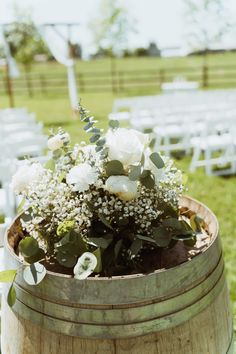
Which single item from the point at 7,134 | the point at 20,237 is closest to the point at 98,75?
the point at 7,134

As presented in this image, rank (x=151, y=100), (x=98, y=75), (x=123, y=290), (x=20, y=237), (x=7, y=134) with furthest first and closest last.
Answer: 1. (x=98, y=75)
2. (x=151, y=100)
3. (x=7, y=134)
4. (x=20, y=237)
5. (x=123, y=290)

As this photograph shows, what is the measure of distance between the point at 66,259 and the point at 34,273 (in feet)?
0.34

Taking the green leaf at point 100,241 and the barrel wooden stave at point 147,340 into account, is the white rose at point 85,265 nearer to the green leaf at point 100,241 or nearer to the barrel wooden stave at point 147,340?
the green leaf at point 100,241

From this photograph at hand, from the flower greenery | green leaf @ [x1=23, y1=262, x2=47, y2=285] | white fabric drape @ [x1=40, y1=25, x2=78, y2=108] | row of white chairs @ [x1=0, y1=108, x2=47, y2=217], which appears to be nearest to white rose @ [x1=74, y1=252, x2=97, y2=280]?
the flower greenery

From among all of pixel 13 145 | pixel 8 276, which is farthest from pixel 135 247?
pixel 13 145

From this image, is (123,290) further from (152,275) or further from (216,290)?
(216,290)

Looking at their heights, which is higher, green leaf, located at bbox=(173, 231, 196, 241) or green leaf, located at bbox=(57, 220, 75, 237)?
green leaf, located at bbox=(57, 220, 75, 237)

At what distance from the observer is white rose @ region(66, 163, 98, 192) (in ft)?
4.50

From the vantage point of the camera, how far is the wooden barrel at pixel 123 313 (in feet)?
4.31

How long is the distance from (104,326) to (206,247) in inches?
16.9

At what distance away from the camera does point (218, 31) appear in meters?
38.5

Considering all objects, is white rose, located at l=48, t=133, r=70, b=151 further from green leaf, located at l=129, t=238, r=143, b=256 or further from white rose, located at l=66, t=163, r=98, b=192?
green leaf, located at l=129, t=238, r=143, b=256

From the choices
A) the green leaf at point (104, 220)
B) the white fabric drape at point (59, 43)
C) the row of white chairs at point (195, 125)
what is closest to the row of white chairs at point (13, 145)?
the green leaf at point (104, 220)

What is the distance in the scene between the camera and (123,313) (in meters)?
1.32
